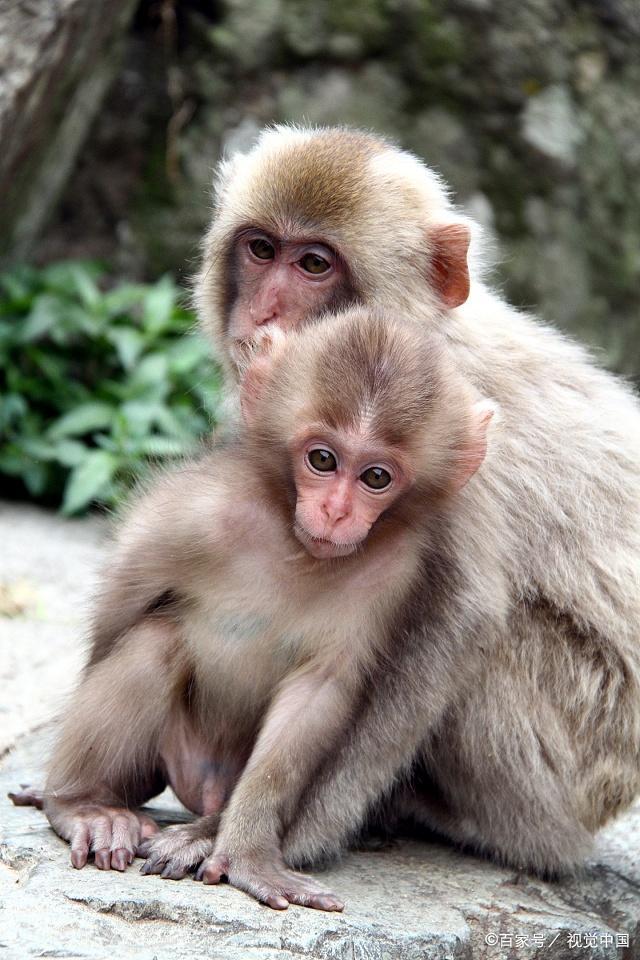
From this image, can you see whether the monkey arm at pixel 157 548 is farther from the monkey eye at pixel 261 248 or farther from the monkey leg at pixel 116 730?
the monkey eye at pixel 261 248

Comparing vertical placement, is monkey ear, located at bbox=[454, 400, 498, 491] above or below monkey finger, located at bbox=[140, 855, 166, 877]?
above

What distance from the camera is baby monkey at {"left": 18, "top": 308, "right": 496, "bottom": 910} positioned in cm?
371

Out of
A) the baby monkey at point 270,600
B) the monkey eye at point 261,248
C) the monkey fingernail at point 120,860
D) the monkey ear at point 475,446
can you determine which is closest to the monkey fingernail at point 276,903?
the baby monkey at point 270,600

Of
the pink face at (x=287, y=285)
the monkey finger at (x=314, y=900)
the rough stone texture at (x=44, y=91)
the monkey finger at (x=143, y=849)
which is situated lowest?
the monkey finger at (x=143, y=849)

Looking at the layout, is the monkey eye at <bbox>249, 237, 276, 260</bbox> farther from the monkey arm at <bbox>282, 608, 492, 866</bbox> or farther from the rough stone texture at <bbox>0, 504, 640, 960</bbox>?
the monkey arm at <bbox>282, 608, 492, 866</bbox>

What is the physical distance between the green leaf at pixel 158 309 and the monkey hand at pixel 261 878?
20.4ft

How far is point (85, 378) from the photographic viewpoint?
990 cm

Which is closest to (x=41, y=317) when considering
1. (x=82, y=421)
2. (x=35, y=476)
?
(x=82, y=421)

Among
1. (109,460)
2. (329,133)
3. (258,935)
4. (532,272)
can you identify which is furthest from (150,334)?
(258,935)

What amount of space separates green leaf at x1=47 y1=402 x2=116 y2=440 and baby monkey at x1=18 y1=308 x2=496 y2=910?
513 cm

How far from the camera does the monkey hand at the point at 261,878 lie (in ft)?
11.9

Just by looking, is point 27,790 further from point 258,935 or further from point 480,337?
point 480,337

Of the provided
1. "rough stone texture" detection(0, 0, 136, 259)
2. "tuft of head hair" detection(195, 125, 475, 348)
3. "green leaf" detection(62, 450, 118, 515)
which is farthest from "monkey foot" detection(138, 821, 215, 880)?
"green leaf" detection(62, 450, 118, 515)

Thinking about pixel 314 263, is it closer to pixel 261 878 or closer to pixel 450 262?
pixel 450 262
